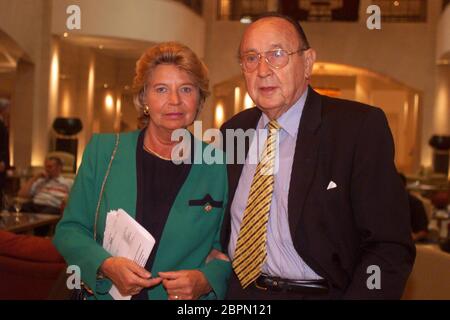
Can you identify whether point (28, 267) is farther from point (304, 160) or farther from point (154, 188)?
point (304, 160)

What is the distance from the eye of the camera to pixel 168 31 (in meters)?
14.2

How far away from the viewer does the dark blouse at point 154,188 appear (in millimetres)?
1936

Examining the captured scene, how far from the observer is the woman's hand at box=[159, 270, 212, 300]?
1819mm

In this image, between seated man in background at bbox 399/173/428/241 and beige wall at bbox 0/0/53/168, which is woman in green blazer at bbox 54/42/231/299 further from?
beige wall at bbox 0/0/53/168

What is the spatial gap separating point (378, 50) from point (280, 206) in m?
15.2

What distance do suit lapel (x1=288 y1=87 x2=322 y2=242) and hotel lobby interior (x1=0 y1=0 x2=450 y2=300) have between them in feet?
27.6

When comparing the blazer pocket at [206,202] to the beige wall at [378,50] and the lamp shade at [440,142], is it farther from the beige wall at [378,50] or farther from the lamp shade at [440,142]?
the lamp shade at [440,142]

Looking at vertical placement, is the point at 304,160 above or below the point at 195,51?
below

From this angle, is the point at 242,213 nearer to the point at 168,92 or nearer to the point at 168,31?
the point at 168,92

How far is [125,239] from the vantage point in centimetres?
190

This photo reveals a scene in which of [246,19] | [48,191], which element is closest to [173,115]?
[48,191]

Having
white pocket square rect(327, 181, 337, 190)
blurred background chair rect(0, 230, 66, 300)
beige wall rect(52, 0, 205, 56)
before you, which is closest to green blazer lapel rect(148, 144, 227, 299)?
white pocket square rect(327, 181, 337, 190)

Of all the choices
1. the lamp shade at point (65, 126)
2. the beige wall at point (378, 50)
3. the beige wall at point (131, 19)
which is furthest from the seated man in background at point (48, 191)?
the beige wall at point (378, 50)

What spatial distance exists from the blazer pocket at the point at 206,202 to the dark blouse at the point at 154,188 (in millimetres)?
62
